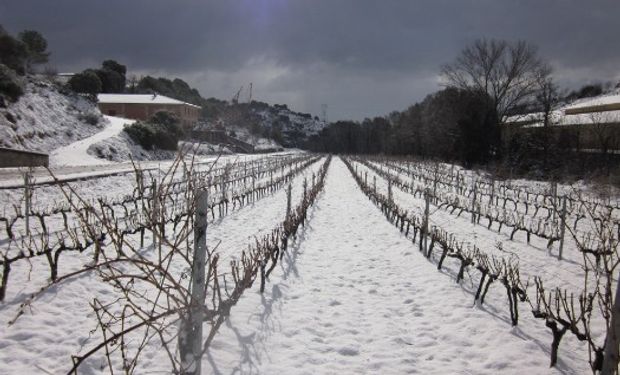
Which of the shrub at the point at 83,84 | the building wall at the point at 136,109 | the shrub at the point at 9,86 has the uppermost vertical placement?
the shrub at the point at 83,84

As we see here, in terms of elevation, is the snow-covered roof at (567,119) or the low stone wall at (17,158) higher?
the snow-covered roof at (567,119)

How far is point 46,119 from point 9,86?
11.9 feet

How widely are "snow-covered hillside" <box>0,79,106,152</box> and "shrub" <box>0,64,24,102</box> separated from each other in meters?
0.57

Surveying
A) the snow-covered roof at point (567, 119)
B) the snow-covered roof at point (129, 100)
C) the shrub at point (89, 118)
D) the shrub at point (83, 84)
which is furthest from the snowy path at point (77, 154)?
the snow-covered roof at point (567, 119)

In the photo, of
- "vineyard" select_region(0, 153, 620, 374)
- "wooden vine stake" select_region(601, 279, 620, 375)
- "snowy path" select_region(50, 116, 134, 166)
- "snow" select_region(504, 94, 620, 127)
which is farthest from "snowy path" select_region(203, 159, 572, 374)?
"snow" select_region(504, 94, 620, 127)

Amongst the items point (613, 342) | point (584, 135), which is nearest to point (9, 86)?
point (613, 342)

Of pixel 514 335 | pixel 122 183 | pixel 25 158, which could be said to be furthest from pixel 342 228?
pixel 25 158

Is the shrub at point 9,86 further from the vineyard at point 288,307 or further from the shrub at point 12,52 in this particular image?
the vineyard at point 288,307

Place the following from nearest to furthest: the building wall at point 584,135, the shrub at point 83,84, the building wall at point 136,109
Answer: the building wall at point 584,135
the shrub at point 83,84
the building wall at point 136,109

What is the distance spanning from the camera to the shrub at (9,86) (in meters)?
26.2

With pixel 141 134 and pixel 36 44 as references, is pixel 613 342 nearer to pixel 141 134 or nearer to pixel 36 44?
pixel 141 134

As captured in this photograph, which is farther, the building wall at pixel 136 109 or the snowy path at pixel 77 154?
the building wall at pixel 136 109

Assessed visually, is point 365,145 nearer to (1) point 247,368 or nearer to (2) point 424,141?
(2) point 424,141

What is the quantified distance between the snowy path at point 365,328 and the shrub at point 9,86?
26.8 m
